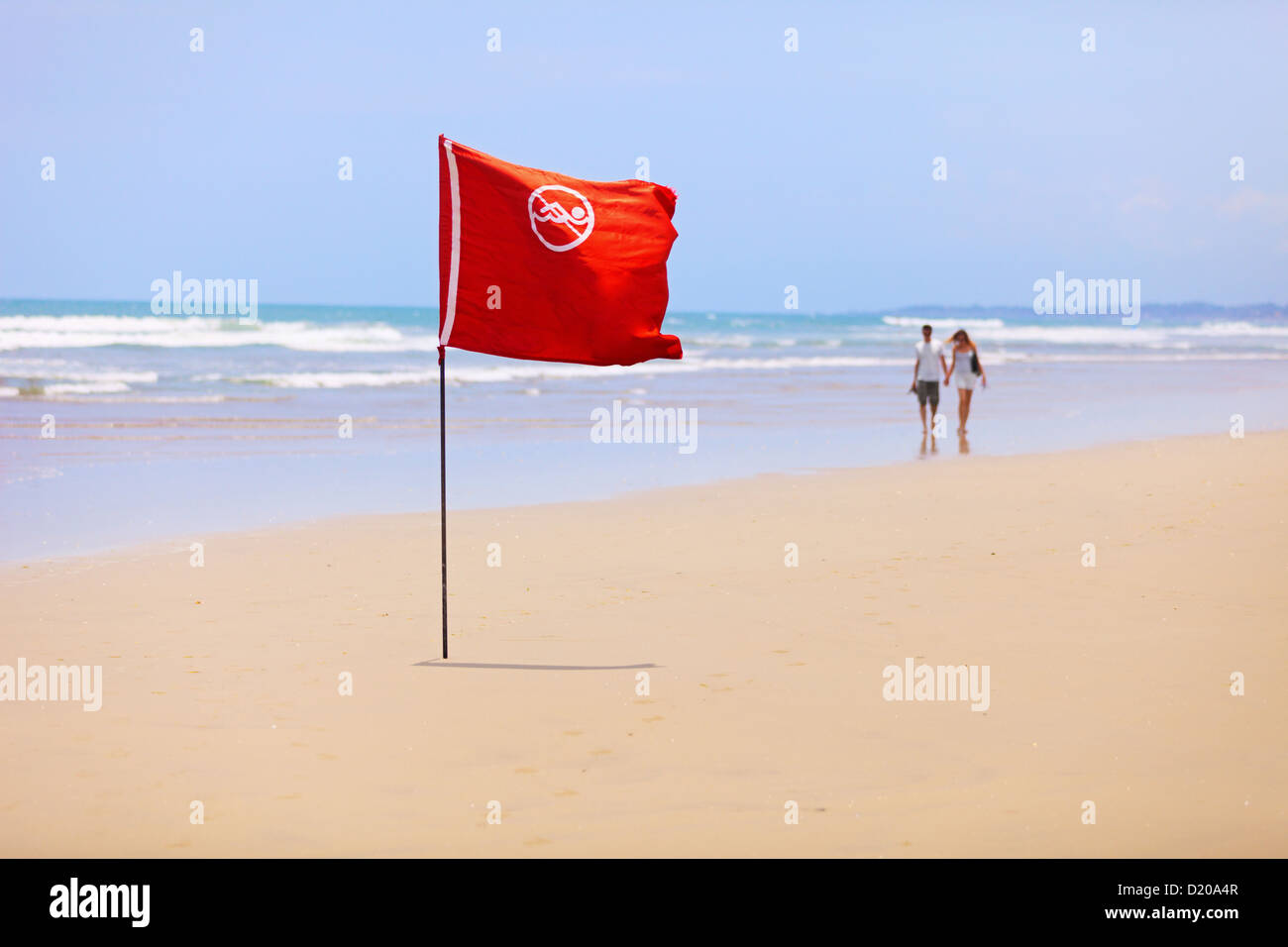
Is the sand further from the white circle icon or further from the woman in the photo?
the woman

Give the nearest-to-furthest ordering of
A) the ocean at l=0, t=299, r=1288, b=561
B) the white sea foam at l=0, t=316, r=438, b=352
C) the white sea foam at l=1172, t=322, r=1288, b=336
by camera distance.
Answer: the ocean at l=0, t=299, r=1288, b=561 < the white sea foam at l=0, t=316, r=438, b=352 < the white sea foam at l=1172, t=322, r=1288, b=336

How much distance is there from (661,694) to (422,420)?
16716 millimetres

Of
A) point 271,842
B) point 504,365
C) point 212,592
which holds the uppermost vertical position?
point 504,365

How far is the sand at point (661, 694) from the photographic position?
15.9ft

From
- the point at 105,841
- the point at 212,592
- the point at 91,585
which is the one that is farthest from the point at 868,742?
the point at 91,585

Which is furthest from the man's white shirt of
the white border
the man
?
the white border

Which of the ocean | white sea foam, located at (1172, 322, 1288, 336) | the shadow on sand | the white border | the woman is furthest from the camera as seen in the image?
white sea foam, located at (1172, 322, 1288, 336)

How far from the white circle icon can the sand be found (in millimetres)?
2295

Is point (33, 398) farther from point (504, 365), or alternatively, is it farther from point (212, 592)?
point (212, 592)

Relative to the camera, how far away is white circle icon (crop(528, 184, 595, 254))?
7.29 meters

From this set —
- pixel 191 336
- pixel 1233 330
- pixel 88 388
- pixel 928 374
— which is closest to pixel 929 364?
pixel 928 374

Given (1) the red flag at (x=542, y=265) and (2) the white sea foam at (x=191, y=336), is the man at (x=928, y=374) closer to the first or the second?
(1) the red flag at (x=542, y=265)

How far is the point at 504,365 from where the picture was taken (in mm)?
38125

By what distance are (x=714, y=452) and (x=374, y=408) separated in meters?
9.60
